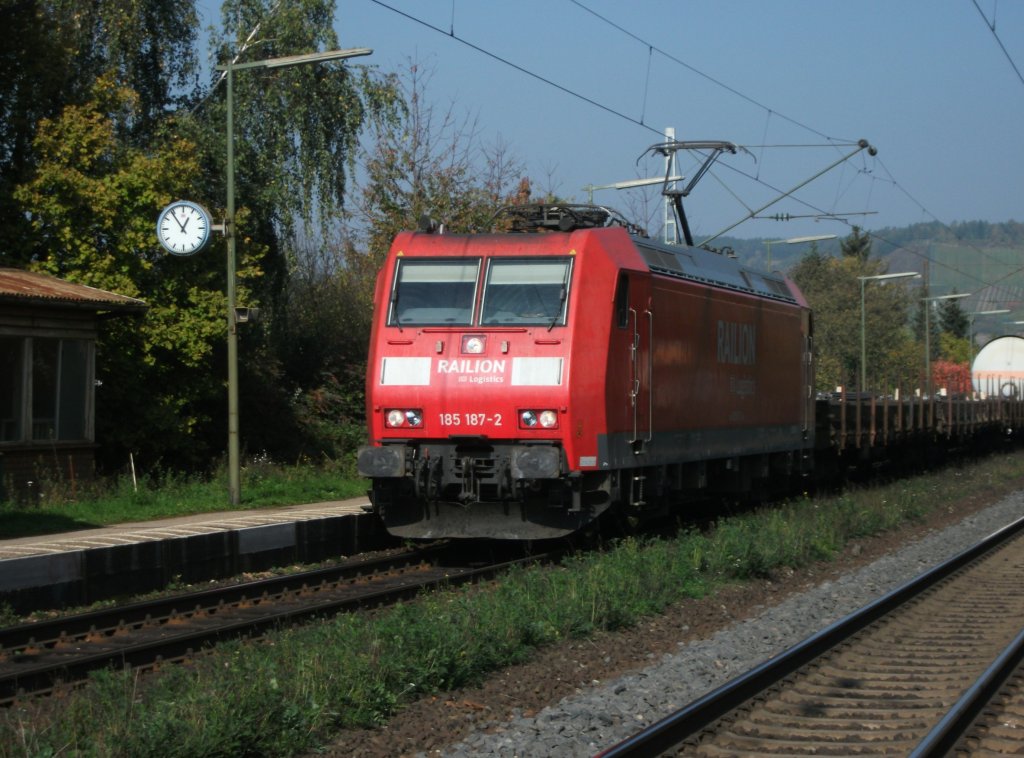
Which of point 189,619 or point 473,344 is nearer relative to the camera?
point 189,619

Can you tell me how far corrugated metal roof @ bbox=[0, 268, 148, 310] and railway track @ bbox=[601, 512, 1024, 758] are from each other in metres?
12.5

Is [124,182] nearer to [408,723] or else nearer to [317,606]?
[317,606]

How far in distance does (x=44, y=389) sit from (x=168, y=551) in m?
7.23

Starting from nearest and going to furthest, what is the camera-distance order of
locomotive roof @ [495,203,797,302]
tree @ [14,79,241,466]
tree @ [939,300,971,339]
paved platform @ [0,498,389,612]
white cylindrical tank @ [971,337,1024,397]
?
paved platform @ [0,498,389,612] → locomotive roof @ [495,203,797,302] → tree @ [14,79,241,466] → white cylindrical tank @ [971,337,1024,397] → tree @ [939,300,971,339]

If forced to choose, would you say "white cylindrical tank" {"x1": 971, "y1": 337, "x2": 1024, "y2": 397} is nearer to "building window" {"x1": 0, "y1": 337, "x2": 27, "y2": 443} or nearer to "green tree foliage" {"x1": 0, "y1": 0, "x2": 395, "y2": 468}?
"green tree foliage" {"x1": 0, "y1": 0, "x2": 395, "y2": 468}

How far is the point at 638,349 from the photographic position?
14531mm

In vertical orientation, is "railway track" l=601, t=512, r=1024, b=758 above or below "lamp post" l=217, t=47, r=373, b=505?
below

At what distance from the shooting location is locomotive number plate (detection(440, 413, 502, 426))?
1357 centimetres

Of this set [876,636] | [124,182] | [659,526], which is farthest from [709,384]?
[124,182]

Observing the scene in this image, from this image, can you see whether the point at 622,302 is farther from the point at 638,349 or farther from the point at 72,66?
the point at 72,66

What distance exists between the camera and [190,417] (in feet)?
77.7

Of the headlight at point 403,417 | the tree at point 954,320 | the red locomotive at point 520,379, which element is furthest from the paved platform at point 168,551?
the tree at point 954,320

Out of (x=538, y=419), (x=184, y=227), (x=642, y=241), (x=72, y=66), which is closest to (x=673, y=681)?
(x=538, y=419)

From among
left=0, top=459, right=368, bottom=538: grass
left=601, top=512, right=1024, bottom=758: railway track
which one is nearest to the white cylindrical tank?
left=0, top=459, right=368, bottom=538: grass
